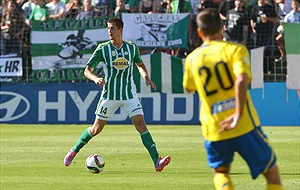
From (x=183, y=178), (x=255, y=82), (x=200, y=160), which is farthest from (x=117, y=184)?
(x=255, y=82)

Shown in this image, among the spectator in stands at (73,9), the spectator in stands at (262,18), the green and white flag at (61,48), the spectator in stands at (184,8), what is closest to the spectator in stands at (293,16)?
the spectator in stands at (262,18)

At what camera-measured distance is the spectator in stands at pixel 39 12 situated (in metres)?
24.2

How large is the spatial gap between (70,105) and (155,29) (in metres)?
3.27

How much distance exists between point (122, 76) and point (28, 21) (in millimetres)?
11442

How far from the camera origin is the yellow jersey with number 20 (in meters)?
7.61

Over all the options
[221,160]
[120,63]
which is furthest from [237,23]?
[221,160]

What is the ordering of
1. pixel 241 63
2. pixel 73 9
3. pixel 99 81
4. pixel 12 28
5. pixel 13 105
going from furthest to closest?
pixel 13 105
pixel 73 9
pixel 12 28
pixel 99 81
pixel 241 63

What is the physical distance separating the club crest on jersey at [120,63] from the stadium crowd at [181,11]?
10.1m

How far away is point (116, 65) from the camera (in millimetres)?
13258

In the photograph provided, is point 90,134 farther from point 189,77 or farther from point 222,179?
point 222,179

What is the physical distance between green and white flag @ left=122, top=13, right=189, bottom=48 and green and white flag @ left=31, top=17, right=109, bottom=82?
0.89 meters

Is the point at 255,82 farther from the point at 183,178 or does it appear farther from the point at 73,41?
the point at 183,178

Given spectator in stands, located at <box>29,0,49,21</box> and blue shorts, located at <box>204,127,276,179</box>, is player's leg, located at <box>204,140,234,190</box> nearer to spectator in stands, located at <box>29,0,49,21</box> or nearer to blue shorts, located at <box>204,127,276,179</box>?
blue shorts, located at <box>204,127,276,179</box>

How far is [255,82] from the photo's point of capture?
2341cm
